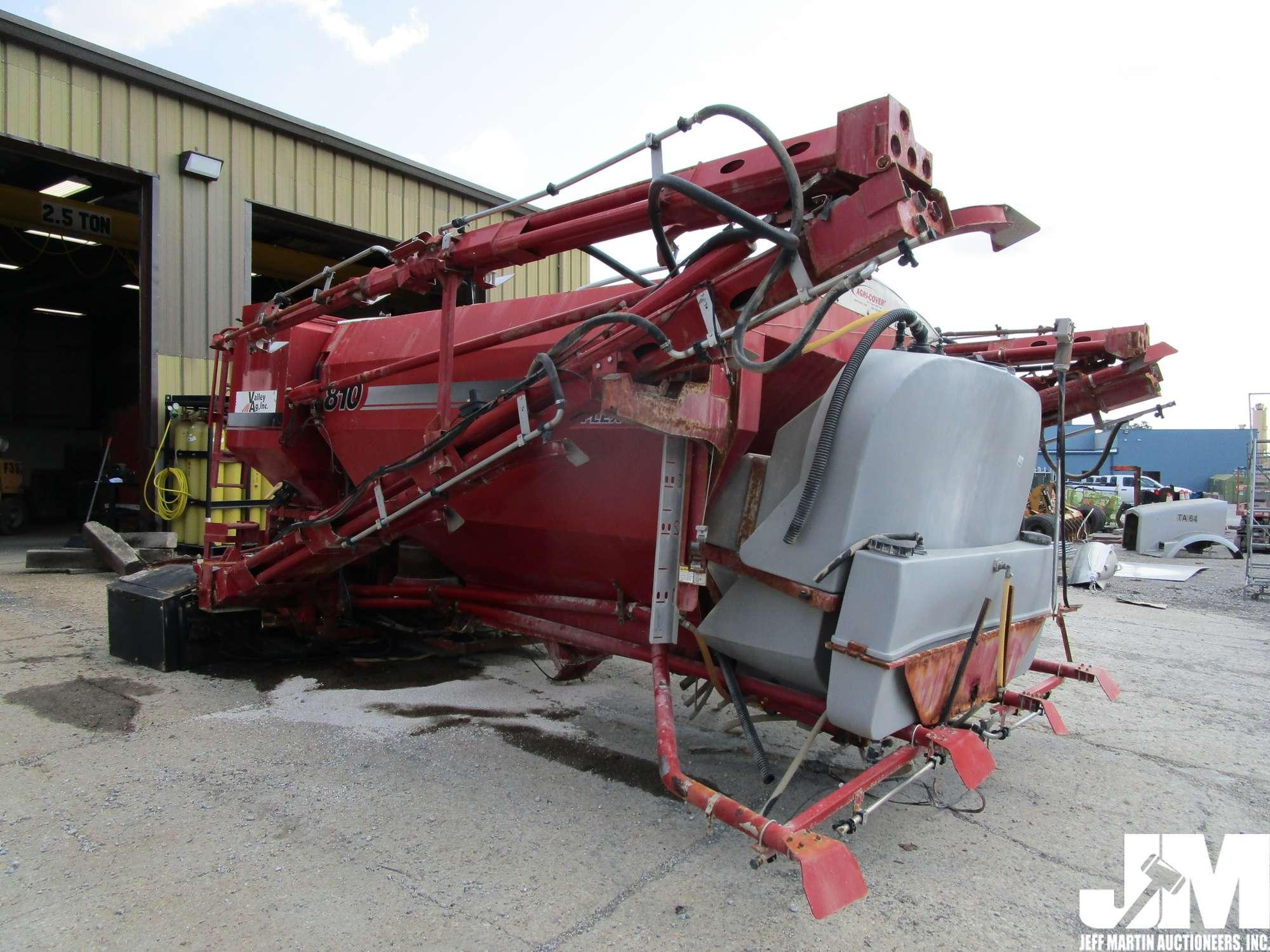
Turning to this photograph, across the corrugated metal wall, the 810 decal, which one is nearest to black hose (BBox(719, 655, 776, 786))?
the 810 decal

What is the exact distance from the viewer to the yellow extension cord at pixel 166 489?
895 cm

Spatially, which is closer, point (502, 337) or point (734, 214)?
point (734, 214)

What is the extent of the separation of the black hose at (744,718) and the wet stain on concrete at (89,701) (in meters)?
2.82

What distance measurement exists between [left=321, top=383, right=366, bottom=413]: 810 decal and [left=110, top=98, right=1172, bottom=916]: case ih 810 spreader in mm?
17

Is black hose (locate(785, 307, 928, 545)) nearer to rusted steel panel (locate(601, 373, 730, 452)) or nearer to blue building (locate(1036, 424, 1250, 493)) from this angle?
rusted steel panel (locate(601, 373, 730, 452))

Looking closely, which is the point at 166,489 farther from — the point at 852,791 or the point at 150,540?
the point at 852,791

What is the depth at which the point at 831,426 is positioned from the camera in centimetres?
266

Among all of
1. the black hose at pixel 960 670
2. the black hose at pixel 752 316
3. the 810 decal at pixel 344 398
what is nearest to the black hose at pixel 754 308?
the black hose at pixel 752 316

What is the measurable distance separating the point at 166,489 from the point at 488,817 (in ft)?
25.3

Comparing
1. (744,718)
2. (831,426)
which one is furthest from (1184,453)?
(831,426)

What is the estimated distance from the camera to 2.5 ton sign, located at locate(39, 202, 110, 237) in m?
10.9

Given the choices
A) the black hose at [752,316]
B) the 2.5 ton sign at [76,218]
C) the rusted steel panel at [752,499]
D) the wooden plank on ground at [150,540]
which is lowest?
the wooden plank on ground at [150,540]

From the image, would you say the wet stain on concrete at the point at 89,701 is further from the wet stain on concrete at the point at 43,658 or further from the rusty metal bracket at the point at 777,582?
the rusty metal bracket at the point at 777,582

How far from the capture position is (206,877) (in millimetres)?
2494
